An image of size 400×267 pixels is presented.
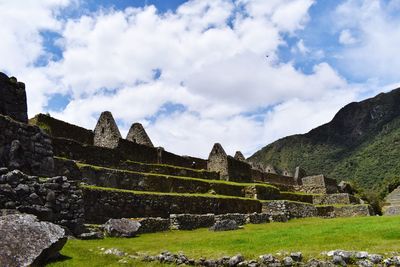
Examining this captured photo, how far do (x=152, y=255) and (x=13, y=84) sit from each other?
747cm

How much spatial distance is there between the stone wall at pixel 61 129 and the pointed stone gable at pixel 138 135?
6.68 m

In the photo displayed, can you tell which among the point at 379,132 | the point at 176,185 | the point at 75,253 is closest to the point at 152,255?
the point at 75,253

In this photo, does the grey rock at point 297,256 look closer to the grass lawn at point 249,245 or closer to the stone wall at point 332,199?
the grass lawn at point 249,245

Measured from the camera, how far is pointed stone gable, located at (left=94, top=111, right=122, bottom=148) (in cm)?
2592

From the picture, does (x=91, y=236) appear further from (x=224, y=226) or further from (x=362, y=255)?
(x=362, y=255)

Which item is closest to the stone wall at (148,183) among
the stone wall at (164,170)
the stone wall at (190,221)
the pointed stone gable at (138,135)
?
the stone wall at (164,170)

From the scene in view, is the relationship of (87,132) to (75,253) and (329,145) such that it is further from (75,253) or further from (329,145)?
(329,145)

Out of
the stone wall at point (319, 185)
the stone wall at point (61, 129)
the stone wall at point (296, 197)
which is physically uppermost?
the stone wall at point (61, 129)

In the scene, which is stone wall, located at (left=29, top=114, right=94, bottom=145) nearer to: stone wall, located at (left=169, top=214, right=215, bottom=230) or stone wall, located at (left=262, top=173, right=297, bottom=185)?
stone wall, located at (left=169, top=214, right=215, bottom=230)

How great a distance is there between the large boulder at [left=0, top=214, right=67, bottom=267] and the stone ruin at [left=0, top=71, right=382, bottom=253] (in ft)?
7.61

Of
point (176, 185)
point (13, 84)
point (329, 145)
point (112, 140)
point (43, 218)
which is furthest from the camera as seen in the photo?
point (329, 145)

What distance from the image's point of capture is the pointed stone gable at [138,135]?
3092cm

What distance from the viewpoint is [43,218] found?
11.0 meters

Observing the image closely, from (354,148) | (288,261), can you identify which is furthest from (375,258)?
(354,148)
